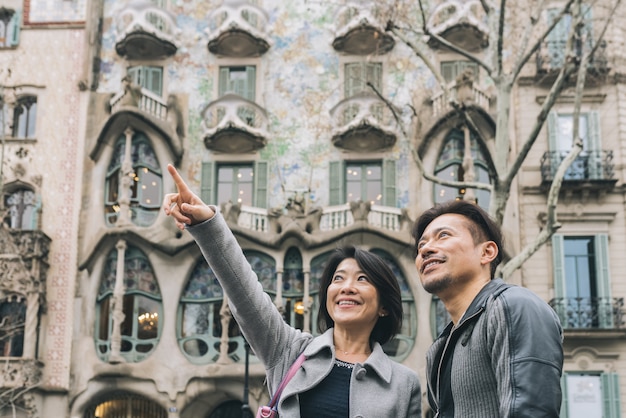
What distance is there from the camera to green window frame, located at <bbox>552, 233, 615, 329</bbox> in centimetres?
2102

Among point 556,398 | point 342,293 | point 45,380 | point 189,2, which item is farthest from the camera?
point 189,2

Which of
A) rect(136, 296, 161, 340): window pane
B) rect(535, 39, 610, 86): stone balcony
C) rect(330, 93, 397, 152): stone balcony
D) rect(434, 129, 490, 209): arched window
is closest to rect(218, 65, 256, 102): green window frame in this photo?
rect(330, 93, 397, 152): stone balcony

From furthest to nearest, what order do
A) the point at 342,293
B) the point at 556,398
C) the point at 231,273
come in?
the point at 342,293 → the point at 231,273 → the point at 556,398

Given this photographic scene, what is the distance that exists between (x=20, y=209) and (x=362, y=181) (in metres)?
9.70

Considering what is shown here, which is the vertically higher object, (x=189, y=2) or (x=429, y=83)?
(x=189, y=2)

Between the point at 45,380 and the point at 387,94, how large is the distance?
12215 millimetres

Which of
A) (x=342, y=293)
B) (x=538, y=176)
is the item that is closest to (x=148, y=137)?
(x=538, y=176)

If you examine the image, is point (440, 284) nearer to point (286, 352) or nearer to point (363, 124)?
point (286, 352)

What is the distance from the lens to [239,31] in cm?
2338

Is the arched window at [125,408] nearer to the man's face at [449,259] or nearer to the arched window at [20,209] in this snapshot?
the arched window at [20,209]

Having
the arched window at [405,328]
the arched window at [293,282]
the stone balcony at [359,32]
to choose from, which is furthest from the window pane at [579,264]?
the stone balcony at [359,32]

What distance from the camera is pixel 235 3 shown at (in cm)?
2362

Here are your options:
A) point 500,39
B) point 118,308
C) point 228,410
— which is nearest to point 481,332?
point 500,39

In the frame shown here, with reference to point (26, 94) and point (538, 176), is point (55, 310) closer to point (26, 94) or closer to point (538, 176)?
point (26, 94)
